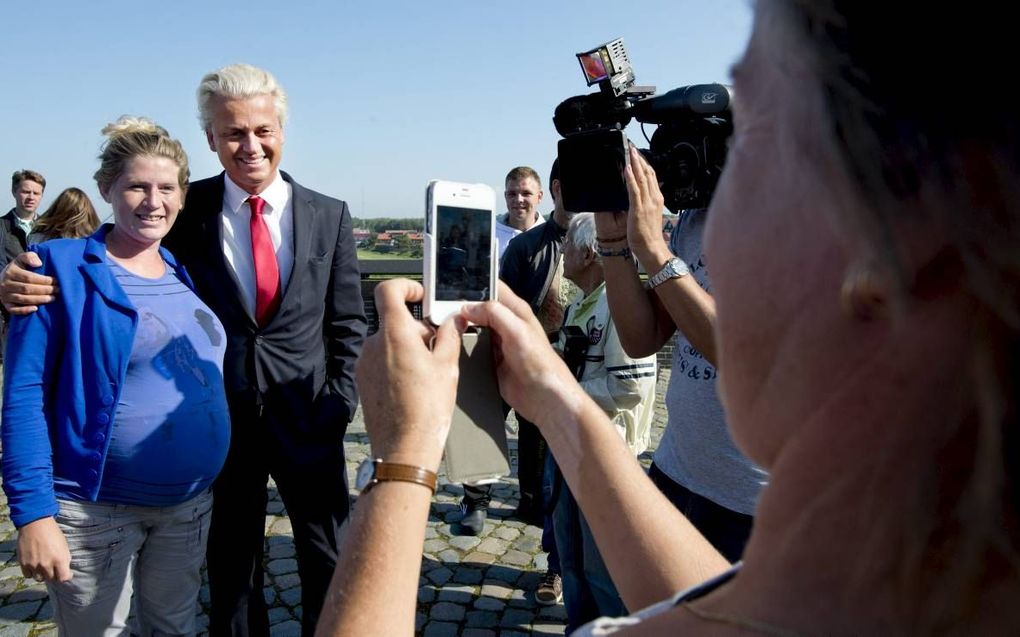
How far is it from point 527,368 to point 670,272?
36.0 inches

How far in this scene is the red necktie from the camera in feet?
9.92

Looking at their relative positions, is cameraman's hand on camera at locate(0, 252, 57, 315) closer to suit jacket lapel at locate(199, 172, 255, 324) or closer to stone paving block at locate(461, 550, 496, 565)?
suit jacket lapel at locate(199, 172, 255, 324)

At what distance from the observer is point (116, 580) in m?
2.52

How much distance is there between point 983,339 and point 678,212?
196cm

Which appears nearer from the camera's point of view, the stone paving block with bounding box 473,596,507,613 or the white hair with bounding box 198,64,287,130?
the white hair with bounding box 198,64,287,130

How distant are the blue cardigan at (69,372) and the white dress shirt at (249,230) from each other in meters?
0.61

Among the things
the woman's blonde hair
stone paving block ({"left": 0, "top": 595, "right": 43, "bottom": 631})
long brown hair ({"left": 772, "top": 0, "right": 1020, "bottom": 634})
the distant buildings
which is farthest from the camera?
stone paving block ({"left": 0, "top": 595, "right": 43, "bottom": 631})

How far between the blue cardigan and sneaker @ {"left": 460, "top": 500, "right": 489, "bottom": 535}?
113 inches

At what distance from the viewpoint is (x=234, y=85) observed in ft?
10.0

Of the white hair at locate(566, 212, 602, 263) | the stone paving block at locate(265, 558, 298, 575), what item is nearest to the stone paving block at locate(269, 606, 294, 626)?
the stone paving block at locate(265, 558, 298, 575)

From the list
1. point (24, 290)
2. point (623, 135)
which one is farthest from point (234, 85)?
point (623, 135)

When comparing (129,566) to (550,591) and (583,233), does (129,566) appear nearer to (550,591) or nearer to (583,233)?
(550,591)

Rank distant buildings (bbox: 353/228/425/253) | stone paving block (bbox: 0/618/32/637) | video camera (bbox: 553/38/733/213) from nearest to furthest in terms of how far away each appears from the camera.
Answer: distant buildings (bbox: 353/228/425/253) < video camera (bbox: 553/38/733/213) < stone paving block (bbox: 0/618/32/637)

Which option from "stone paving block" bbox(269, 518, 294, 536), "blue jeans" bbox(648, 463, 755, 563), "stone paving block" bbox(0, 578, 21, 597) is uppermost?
"blue jeans" bbox(648, 463, 755, 563)
